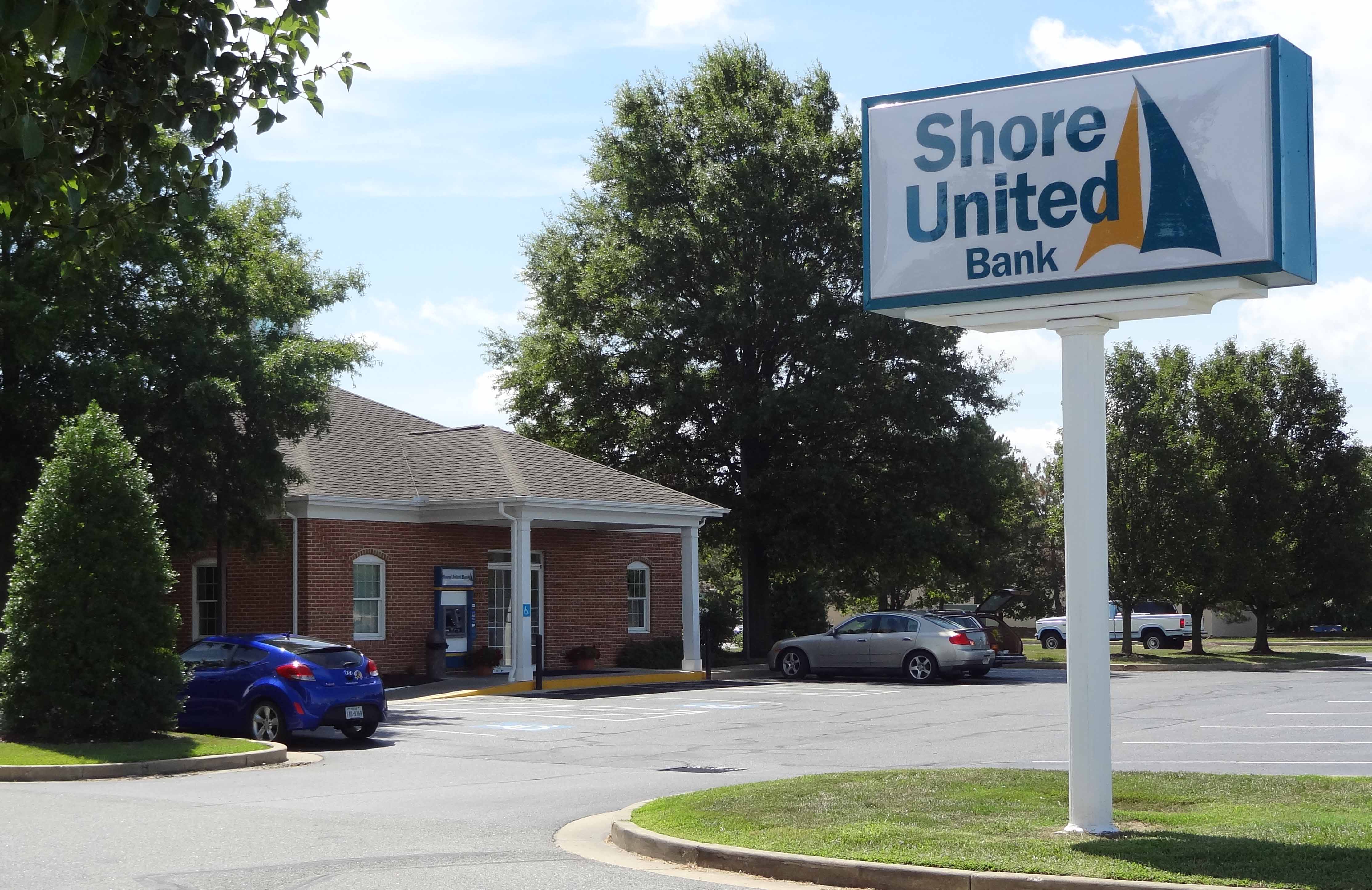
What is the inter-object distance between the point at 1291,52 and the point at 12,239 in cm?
1909

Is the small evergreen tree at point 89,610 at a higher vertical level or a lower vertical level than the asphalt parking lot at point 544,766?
higher

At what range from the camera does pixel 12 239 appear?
2191cm

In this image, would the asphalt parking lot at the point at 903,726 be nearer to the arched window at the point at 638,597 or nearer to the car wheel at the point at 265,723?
the car wheel at the point at 265,723

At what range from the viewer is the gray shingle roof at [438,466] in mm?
27938

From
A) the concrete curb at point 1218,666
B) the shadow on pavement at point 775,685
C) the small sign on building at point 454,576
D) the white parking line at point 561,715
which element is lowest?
the concrete curb at point 1218,666

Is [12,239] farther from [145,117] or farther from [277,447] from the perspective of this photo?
[145,117]

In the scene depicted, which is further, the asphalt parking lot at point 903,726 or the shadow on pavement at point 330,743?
the shadow on pavement at point 330,743

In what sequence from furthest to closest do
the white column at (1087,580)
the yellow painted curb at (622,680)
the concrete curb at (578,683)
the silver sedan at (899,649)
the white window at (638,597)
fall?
the white window at (638,597) < the silver sedan at (899,649) < the yellow painted curb at (622,680) < the concrete curb at (578,683) < the white column at (1087,580)

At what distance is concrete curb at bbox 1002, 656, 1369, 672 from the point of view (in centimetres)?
3309

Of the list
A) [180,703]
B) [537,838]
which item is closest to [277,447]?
[180,703]

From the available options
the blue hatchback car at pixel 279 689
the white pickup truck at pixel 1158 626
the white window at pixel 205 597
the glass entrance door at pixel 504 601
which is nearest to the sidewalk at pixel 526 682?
the glass entrance door at pixel 504 601

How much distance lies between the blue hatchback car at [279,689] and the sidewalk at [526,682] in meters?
5.95

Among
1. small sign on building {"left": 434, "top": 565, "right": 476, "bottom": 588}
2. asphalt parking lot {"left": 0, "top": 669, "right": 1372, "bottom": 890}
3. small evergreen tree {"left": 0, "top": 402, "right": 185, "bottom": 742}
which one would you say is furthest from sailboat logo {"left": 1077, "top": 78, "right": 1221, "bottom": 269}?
small sign on building {"left": 434, "top": 565, "right": 476, "bottom": 588}

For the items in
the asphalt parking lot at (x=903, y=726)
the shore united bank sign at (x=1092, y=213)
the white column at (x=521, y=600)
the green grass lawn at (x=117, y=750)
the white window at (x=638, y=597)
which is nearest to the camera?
the shore united bank sign at (x=1092, y=213)
